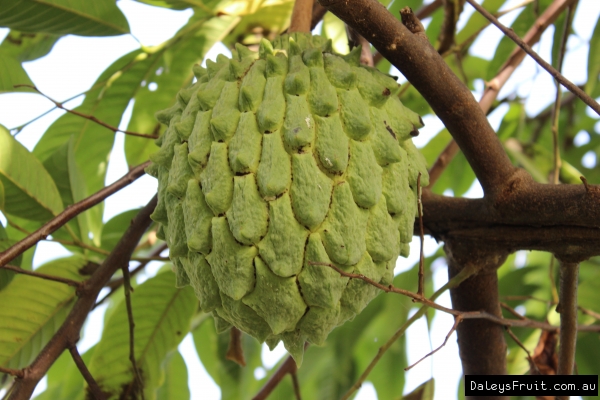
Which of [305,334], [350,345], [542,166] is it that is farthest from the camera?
[542,166]

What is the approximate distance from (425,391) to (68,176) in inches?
48.8

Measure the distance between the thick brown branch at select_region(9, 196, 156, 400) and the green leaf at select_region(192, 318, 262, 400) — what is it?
90cm

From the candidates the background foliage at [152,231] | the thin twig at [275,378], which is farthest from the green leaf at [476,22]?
the thin twig at [275,378]

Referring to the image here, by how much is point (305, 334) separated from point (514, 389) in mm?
815

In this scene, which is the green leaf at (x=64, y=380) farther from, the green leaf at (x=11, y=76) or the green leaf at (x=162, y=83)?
the green leaf at (x=11, y=76)

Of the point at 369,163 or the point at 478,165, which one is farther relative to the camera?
the point at 478,165

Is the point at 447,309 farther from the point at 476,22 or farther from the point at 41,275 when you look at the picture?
the point at 476,22

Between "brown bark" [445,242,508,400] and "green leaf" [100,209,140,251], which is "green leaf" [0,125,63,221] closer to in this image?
"green leaf" [100,209,140,251]

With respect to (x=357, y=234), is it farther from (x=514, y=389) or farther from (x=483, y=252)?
(x=514, y=389)

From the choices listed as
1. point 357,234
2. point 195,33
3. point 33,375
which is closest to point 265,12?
point 195,33

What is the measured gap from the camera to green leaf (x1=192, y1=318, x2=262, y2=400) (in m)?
2.41

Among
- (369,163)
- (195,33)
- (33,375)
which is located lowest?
(33,375)

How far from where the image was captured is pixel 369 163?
113cm

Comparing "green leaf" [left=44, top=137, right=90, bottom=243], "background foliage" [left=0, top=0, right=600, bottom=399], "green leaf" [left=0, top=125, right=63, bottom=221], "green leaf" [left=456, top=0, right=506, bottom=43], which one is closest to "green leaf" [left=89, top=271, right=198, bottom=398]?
"background foliage" [left=0, top=0, right=600, bottom=399]
